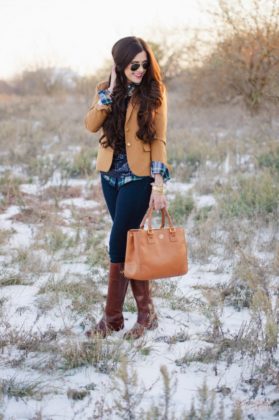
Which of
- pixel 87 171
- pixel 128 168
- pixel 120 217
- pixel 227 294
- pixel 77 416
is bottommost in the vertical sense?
pixel 77 416

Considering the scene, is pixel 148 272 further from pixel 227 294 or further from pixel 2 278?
pixel 2 278

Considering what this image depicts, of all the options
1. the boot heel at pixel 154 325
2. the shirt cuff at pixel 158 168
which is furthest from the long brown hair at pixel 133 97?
the boot heel at pixel 154 325

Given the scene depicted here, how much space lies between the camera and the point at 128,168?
10.1 ft

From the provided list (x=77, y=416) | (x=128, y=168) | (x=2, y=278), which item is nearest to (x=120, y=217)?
(x=128, y=168)

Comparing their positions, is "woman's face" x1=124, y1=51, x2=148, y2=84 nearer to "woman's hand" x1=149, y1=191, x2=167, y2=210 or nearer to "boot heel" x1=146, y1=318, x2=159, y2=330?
"woman's hand" x1=149, y1=191, x2=167, y2=210

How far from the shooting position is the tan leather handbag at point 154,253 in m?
2.96

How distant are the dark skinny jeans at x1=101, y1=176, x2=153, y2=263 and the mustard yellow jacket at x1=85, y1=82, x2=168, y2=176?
11 centimetres

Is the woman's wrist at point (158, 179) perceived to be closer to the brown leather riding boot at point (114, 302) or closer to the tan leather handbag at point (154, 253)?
the tan leather handbag at point (154, 253)

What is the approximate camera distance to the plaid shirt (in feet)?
9.98

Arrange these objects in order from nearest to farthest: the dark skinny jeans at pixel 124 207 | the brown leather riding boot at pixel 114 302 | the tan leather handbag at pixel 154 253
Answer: the tan leather handbag at pixel 154 253
the dark skinny jeans at pixel 124 207
the brown leather riding boot at pixel 114 302

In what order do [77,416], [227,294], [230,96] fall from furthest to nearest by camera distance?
[230,96]
[227,294]
[77,416]

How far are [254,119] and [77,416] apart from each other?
35.3 ft

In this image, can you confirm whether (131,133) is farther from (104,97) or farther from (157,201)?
(157,201)

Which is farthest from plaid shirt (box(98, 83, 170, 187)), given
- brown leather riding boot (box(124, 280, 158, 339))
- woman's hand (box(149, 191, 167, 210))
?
brown leather riding boot (box(124, 280, 158, 339))
